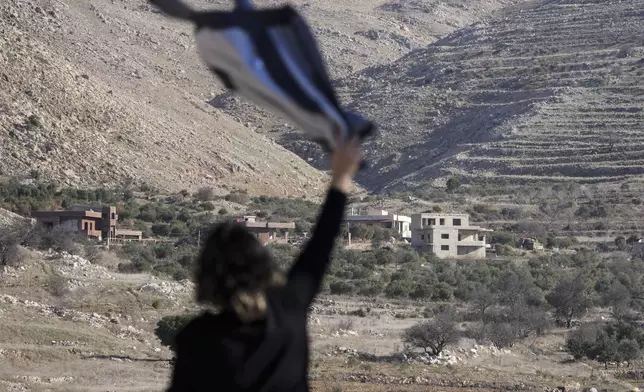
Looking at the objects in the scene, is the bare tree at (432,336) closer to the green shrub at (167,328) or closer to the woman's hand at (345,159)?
the green shrub at (167,328)

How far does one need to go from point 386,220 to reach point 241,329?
53.5 metres

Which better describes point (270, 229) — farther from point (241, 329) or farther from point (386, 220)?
point (241, 329)

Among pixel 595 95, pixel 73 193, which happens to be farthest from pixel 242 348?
pixel 595 95

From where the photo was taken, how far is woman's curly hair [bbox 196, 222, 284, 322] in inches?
109

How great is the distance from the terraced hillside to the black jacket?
225ft

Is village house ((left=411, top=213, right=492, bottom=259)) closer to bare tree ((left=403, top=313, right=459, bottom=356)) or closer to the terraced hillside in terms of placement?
the terraced hillside

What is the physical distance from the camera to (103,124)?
58000 millimetres

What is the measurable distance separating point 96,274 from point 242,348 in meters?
31.0

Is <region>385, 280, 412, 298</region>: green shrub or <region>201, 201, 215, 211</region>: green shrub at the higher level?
<region>201, 201, 215, 211</region>: green shrub

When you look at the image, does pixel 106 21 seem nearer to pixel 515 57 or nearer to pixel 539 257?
pixel 515 57

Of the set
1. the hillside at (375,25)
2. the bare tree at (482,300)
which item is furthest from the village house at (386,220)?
the hillside at (375,25)

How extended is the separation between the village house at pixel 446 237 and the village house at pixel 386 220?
1461mm

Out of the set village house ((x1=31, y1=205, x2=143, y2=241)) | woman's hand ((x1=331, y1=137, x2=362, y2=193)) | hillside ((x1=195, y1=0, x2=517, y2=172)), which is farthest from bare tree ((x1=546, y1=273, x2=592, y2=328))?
hillside ((x1=195, y1=0, x2=517, y2=172))

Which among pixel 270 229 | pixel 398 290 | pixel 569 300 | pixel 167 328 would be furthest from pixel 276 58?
pixel 270 229
